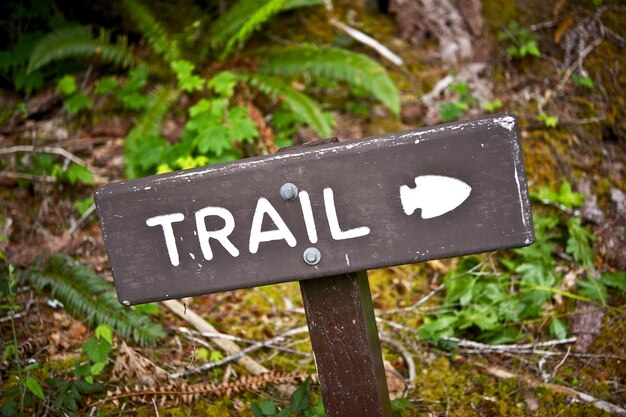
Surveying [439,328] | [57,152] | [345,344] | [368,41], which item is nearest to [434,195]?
[345,344]

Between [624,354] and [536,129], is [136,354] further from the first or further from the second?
[536,129]

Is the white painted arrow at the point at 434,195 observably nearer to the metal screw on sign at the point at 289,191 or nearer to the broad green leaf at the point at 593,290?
the metal screw on sign at the point at 289,191

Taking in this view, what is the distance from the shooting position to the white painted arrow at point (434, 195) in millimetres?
1516

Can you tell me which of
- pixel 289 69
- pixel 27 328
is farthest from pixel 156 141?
pixel 27 328

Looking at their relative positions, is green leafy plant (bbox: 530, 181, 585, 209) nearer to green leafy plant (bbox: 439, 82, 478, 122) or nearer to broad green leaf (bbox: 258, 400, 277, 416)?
green leafy plant (bbox: 439, 82, 478, 122)

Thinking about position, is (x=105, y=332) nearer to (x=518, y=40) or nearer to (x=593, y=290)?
(x=593, y=290)

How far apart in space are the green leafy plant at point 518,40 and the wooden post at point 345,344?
2.68m

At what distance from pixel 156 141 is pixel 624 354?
9.62 ft

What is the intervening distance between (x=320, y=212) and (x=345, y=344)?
18.2 inches

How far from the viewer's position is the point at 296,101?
150 inches

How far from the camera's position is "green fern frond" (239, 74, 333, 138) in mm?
3674

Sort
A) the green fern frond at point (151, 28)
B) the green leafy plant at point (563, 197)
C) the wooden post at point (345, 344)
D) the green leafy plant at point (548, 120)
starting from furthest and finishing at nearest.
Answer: the green fern frond at point (151, 28) < the green leafy plant at point (548, 120) < the green leafy plant at point (563, 197) < the wooden post at point (345, 344)

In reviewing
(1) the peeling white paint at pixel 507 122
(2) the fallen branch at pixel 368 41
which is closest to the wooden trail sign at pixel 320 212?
(1) the peeling white paint at pixel 507 122

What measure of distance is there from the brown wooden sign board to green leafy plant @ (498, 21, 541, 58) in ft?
8.70
